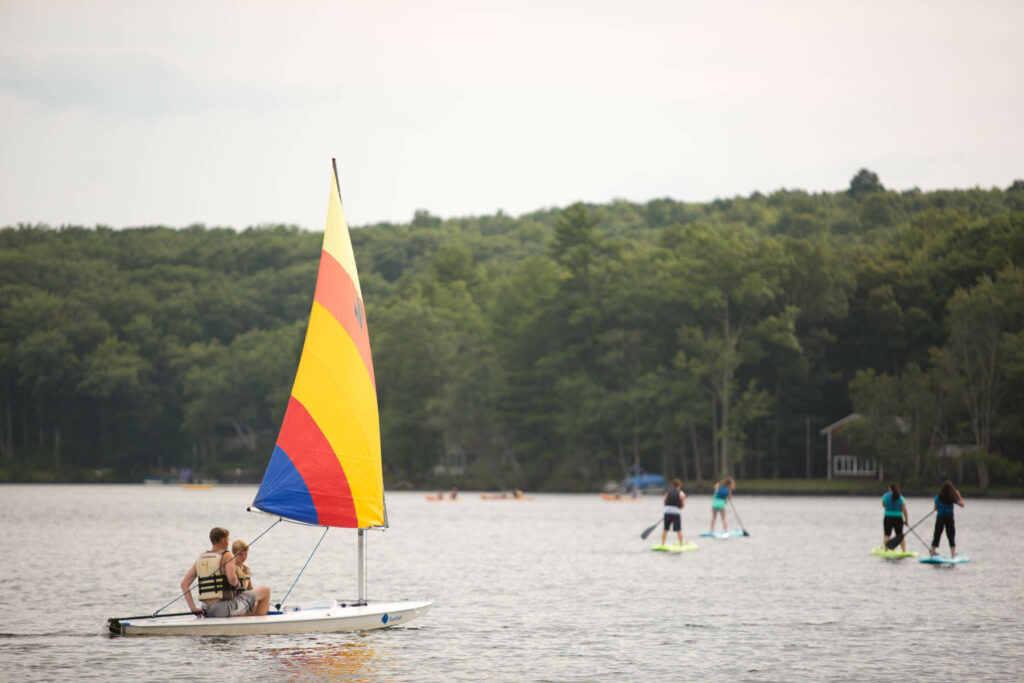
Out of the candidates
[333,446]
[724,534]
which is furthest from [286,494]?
[724,534]

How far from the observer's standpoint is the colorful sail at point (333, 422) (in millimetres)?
20562

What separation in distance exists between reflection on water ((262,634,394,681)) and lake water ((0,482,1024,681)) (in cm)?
4

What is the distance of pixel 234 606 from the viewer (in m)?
19.7

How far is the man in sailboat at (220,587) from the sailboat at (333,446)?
0.86ft

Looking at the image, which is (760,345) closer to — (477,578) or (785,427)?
(785,427)

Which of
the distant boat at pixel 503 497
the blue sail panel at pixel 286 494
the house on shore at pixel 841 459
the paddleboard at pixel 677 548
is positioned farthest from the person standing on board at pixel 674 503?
the house on shore at pixel 841 459

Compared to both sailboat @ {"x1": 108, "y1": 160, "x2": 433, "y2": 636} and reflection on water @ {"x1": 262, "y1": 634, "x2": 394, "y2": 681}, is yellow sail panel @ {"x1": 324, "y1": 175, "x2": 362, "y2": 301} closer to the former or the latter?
sailboat @ {"x1": 108, "y1": 160, "x2": 433, "y2": 636}

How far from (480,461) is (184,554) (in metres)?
78.8

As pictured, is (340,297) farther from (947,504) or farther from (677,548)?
(677,548)

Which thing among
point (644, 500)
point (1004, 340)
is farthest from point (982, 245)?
point (644, 500)

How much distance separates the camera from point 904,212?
148750 millimetres

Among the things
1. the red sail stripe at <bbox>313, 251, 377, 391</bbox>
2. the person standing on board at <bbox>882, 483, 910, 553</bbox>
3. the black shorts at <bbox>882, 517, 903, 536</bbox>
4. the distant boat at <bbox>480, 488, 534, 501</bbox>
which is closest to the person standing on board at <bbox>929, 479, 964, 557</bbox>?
the person standing on board at <bbox>882, 483, 910, 553</bbox>

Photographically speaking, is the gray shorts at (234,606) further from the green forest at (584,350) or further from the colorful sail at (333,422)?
the green forest at (584,350)

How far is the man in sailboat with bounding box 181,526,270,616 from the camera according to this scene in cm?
1920
